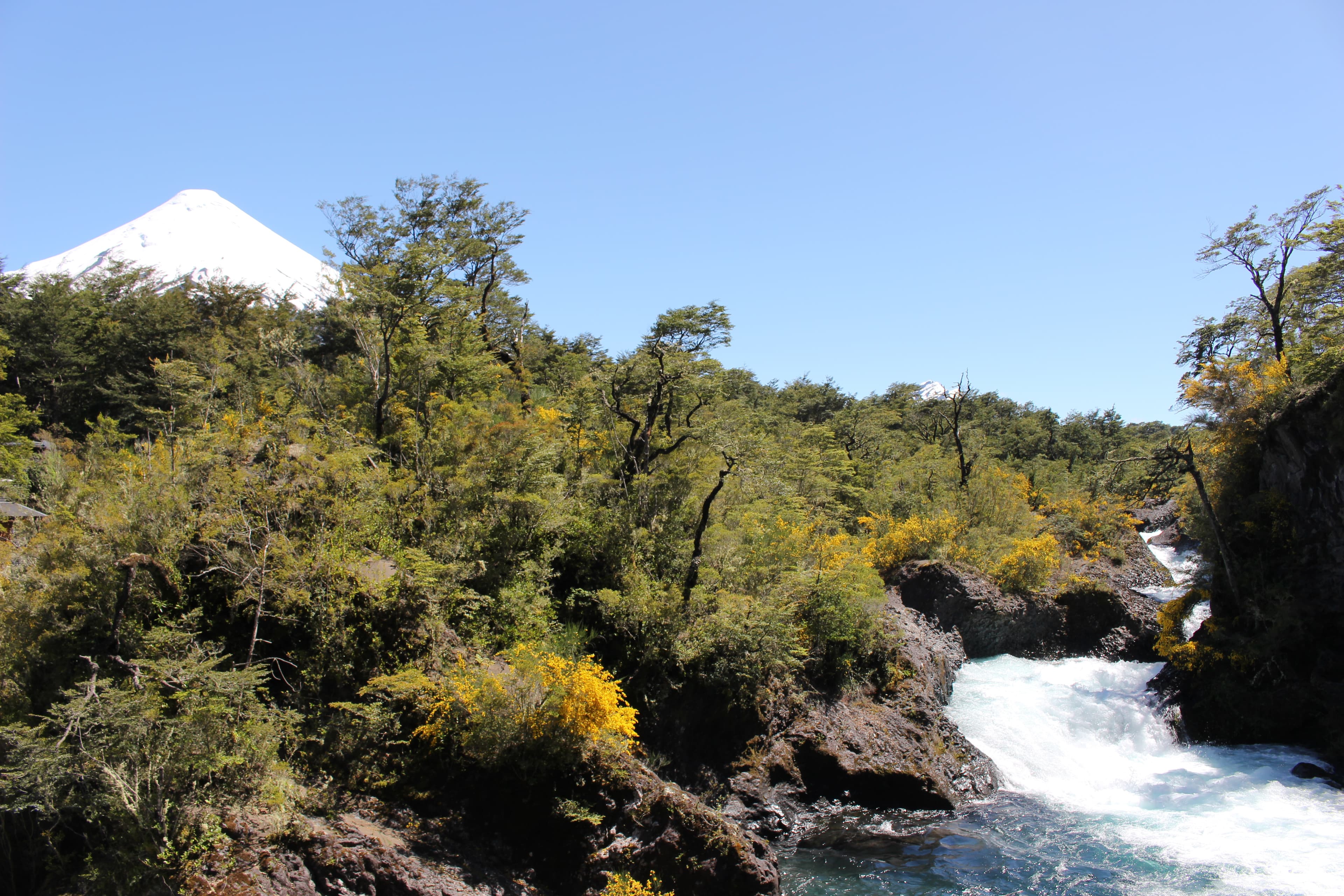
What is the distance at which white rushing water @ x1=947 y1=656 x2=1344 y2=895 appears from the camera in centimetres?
1152

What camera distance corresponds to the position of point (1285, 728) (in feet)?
53.1

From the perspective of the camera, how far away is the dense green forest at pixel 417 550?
28.8 feet

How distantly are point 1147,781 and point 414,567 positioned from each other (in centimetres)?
1674

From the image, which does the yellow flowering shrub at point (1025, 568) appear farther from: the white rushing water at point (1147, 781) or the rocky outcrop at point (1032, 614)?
the white rushing water at point (1147, 781)

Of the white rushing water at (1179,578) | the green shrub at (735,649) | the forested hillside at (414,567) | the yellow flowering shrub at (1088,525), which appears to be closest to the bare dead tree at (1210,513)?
the white rushing water at (1179,578)

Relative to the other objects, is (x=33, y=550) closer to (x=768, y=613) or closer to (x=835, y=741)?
(x=768, y=613)

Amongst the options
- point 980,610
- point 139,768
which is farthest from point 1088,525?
point 139,768

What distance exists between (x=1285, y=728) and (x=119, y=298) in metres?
52.4

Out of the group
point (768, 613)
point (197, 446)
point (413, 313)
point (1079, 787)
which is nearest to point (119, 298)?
point (413, 313)

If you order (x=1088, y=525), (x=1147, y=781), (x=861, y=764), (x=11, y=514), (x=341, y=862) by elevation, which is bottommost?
(x=1147, y=781)

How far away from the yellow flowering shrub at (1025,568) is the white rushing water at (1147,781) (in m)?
3.24

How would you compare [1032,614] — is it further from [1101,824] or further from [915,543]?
[1101,824]

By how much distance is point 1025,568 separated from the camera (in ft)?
79.2

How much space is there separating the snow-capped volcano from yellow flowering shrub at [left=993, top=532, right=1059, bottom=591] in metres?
74.2
